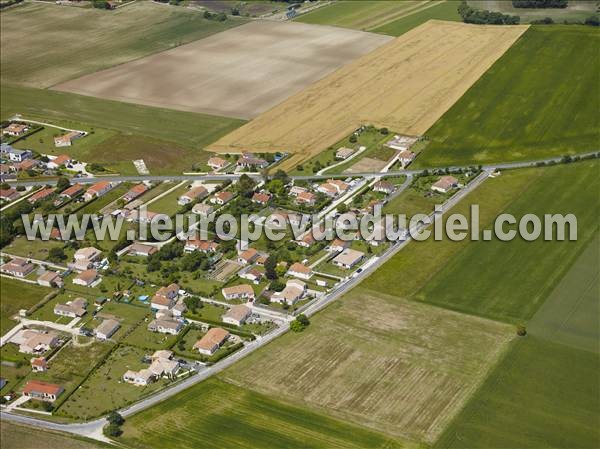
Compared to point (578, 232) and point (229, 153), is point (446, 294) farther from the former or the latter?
point (229, 153)

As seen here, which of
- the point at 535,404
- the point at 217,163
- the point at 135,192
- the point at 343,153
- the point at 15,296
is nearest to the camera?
the point at 535,404

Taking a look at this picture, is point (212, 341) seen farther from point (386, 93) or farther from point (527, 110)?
point (527, 110)

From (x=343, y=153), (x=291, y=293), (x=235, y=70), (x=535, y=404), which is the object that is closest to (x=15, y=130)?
(x=235, y=70)

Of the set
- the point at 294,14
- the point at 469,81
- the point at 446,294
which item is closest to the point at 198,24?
the point at 294,14

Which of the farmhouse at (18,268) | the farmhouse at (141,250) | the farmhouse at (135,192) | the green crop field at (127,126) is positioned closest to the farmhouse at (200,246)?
the farmhouse at (141,250)

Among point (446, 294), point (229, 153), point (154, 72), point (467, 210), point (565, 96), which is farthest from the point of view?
point (154, 72)
